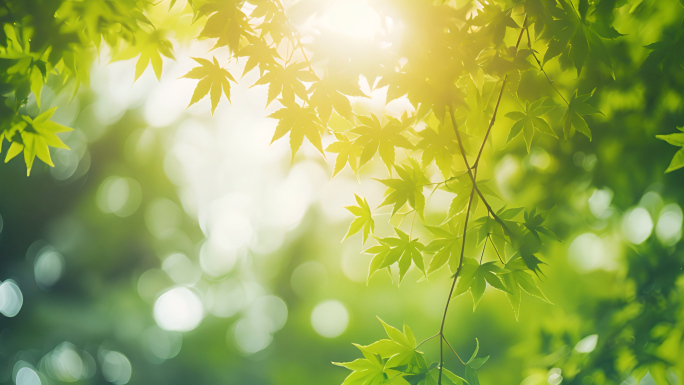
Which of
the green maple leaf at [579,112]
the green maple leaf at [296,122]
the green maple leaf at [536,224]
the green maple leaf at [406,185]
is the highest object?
the green maple leaf at [579,112]

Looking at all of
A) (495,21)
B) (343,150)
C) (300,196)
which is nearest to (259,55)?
(343,150)

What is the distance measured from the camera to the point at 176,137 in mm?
10359

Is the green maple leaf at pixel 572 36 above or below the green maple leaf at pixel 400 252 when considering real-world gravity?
above

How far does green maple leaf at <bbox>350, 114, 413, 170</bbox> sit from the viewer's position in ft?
4.71

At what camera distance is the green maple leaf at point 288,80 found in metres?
1.35

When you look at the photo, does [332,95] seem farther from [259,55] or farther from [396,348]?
[396,348]

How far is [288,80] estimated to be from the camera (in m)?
1.36

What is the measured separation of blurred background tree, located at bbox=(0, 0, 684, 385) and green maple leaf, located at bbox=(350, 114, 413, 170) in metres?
0.04

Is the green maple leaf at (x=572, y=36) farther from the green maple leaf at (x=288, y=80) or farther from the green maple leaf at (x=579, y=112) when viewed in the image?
the green maple leaf at (x=288, y=80)

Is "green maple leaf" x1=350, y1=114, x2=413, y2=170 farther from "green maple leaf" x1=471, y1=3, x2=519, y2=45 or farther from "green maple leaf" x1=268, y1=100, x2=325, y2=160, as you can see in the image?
"green maple leaf" x1=471, y1=3, x2=519, y2=45

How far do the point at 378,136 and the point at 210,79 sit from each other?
0.56 m

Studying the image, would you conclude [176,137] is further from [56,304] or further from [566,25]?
[566,25]

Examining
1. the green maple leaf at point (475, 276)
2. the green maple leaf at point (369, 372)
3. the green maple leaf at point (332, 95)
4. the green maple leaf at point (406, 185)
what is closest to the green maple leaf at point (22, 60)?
the green maple leaf at point (332, 95)

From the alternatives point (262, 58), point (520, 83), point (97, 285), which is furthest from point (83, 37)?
point (97, 285)
